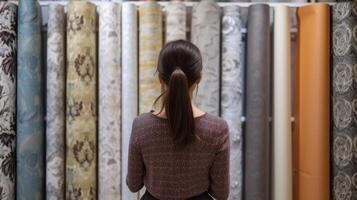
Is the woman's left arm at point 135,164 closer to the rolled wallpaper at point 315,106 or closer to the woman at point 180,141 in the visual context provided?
the woman at point 180,141

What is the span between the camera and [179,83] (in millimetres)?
742

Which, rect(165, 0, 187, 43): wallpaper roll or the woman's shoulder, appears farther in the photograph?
rect(165, 0, 187, 43): wallpaper roll

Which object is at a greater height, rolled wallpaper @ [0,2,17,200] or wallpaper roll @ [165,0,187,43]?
wallpaper roll @ [165,0,187,43]

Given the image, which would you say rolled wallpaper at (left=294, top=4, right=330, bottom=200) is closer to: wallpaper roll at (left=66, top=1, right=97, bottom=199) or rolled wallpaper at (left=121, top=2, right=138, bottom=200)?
rolled wallpaper at (left=121, top=2, right=138, bottom=200)

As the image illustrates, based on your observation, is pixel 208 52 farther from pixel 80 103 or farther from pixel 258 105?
pixel 80 103

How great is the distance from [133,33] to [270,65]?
659 millimetres

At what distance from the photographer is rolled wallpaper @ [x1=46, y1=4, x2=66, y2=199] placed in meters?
1.40

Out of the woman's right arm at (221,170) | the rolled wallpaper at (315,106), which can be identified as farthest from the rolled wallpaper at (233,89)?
the woman's right arm at (221,170)

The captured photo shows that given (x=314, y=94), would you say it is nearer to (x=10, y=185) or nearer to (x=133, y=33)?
(x=133, y=33)

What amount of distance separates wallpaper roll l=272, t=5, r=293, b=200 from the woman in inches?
25.5

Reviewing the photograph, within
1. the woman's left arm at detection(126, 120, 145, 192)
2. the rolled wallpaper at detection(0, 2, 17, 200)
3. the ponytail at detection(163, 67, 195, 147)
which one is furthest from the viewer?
the rolled wallpaper at detection(0, 2, 17, 200)

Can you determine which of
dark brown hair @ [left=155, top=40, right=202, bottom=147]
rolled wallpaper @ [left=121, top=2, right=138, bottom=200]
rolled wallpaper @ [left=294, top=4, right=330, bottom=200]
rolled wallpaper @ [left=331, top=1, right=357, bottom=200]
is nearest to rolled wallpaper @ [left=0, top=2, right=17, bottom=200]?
rolled wallpaper @ [left=121, top=2, right=138, bottom=200]

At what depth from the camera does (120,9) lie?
146cm

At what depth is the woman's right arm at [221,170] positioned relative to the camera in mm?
840
